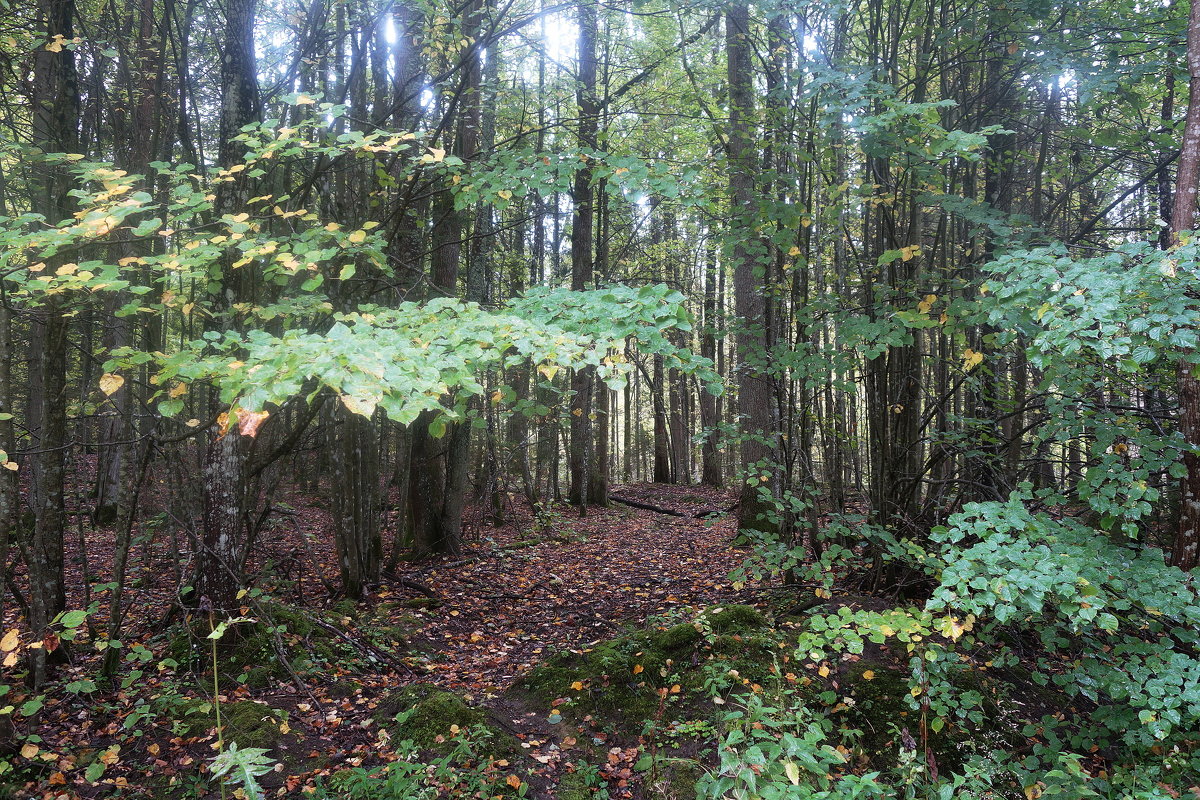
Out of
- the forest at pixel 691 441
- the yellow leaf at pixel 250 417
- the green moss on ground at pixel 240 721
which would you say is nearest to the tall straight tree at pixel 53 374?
the forest at pixel 691 441

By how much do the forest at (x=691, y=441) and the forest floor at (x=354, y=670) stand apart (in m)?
0.04

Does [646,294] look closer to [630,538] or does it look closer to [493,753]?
[493,753]

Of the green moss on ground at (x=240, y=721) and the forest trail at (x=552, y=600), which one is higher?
the green moss on ground at (x=240, y=721)

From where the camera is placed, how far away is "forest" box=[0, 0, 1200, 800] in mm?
3223

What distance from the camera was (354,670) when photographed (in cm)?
521

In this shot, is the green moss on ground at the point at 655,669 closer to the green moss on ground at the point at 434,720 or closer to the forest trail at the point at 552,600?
the forest trail at the point at 552,600

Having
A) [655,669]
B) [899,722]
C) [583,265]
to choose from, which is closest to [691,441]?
[655,669]

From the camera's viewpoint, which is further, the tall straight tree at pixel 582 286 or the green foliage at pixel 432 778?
the tall straight tree at pixel 582 286

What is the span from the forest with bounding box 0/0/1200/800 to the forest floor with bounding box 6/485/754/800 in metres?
0.04

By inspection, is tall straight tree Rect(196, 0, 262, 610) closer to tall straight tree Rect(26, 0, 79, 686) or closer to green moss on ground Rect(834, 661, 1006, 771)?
tall straight tree Rect(26, 0, 79, 686)

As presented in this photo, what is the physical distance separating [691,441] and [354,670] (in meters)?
3.48

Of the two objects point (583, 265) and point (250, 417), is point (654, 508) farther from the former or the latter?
point (250, 417)

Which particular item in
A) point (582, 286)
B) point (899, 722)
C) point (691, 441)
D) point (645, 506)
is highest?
point (582, 286)

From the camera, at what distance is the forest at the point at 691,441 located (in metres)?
3.22
